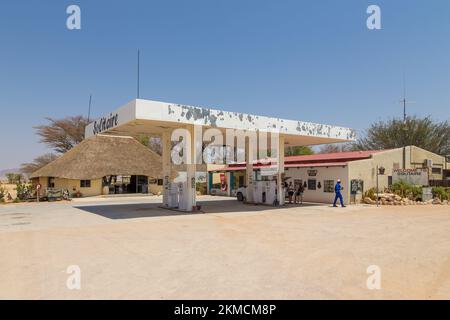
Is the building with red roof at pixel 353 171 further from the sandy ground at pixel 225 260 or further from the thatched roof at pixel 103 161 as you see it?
the thatched roof at pixel 103 161

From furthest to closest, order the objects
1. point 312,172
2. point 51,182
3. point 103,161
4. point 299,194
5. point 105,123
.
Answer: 1. point 103,161
2. point 51,182
3. point 312,172
4. point 299,194
5. point 105,123

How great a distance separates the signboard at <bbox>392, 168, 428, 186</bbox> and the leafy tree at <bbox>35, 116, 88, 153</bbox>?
42.0 metres

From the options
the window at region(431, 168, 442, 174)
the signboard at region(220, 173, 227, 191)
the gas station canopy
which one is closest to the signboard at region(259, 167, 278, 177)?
the gas station canopy

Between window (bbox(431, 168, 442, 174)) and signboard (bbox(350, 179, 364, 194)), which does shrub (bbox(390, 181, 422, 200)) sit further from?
window (bbox(431, 168, 442, 174))

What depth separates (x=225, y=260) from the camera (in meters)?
7.71

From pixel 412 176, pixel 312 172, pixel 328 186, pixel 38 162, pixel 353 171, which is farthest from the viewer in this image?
pixel 38 162

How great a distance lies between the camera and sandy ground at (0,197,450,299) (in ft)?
18.5

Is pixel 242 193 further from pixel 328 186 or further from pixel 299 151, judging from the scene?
pixel 299 151

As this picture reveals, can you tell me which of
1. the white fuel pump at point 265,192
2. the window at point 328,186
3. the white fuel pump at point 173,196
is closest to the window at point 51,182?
the white fuel pump at point 173,196

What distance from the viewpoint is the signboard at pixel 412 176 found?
83.0 feet

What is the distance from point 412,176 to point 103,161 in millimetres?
26460

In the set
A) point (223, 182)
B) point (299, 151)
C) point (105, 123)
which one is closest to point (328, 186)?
point (223, 182)

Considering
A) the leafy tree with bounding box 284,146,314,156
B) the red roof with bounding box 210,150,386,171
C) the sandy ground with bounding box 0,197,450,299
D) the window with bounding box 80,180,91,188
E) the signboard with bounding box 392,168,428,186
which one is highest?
the leafy tree with bounding box 284,146,314,156
